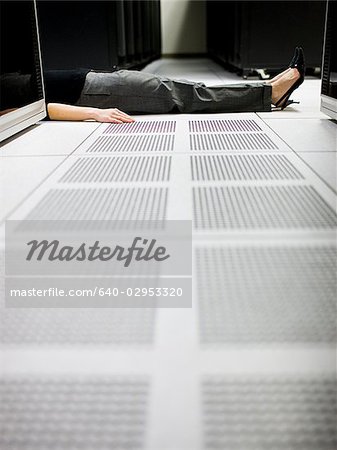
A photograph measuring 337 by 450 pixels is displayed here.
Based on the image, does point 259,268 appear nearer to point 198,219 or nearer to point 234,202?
point 198,219

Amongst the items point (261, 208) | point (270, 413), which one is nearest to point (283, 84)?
point (261, 208)

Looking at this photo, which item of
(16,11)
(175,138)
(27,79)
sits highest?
(16,11)

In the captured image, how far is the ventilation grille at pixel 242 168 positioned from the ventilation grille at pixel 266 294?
1.92ft

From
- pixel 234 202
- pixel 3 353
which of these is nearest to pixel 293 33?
pixel 234 202

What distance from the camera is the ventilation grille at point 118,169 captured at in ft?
5.79

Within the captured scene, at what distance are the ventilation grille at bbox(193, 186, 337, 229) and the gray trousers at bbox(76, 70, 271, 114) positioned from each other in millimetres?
1521

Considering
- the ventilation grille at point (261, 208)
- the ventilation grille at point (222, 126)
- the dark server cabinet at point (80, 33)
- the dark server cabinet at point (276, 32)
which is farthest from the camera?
the dark server cabinet at point (276, 32)

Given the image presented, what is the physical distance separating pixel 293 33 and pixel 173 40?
210 inches

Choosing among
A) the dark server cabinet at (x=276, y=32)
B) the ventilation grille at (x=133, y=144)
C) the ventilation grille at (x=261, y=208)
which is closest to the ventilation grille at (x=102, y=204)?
the ventilation grille at (x=261, y=208)

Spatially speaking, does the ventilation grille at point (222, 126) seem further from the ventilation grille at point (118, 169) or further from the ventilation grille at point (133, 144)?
the ventilation grille at point (118, 169)

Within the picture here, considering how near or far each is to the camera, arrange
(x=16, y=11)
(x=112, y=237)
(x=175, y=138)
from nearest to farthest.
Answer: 1. (x=112, y=237)
2. (x=175, y=138)
3. (x=16, y=11)

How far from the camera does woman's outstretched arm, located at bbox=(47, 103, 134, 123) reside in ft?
9.40

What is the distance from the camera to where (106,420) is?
706 mm

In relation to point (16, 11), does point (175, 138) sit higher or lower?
lower
